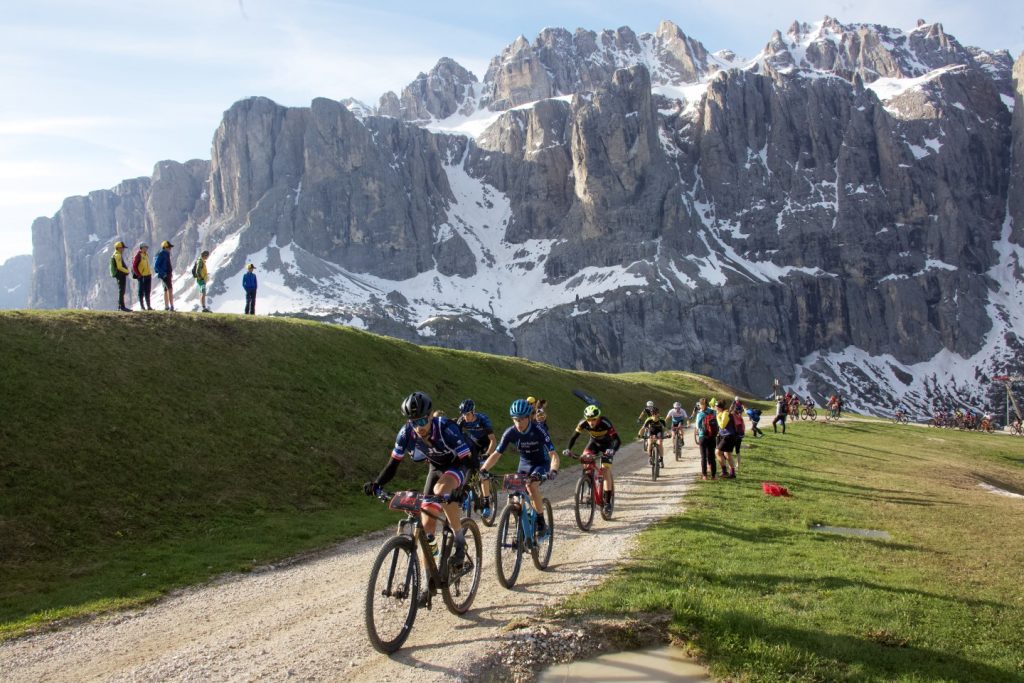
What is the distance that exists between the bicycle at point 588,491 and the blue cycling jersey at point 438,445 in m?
6.81

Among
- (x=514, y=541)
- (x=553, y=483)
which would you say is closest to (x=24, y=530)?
(x=514, y=541)

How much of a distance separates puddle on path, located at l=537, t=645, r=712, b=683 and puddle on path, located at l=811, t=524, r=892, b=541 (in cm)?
980

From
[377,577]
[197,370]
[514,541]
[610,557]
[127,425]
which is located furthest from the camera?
[197,370]

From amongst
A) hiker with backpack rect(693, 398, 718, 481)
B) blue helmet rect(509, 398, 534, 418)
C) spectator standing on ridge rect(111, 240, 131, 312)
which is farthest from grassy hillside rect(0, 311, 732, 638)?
hiker with backpack rect(693, 398, 718, 481)

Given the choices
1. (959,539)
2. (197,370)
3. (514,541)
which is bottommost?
(959,539)

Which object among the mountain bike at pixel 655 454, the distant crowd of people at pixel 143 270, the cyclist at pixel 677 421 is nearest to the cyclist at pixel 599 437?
the mountain bike at pixel 655 454

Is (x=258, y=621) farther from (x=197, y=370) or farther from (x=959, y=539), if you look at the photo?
(x=197, y=370)

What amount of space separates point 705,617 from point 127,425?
65.8 feet

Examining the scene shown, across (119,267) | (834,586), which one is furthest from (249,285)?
(834,586)

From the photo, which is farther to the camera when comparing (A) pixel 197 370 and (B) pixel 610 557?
(A) pixel 197 370

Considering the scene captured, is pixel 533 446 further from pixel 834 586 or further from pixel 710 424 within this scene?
pixel 710 424

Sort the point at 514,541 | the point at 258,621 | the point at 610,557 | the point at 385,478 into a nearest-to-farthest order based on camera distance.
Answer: the point at 385,478 → the point at 258,621 → the point at 514,541 → the point at 610,557

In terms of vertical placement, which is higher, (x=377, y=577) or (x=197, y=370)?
(x=197, y=370)

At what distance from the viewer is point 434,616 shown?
1080cm
